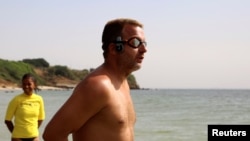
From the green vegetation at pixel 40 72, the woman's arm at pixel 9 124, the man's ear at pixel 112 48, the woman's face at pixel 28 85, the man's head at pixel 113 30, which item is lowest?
the green vegetation at pixel 40 72

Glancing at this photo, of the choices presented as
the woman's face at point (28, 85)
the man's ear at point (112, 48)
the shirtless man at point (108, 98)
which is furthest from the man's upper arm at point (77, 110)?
the woman's face at point (28, 85)

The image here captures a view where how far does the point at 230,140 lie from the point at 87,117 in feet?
13.0

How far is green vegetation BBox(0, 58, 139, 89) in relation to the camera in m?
137

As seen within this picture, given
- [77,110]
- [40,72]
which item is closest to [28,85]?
[77,110]

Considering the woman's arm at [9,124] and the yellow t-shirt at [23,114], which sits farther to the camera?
the woman's arm at [9,124]

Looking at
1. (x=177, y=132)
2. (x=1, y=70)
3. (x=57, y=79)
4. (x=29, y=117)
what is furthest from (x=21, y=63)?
(x=29, y=117)

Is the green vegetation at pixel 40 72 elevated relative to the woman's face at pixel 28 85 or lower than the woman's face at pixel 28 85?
lower

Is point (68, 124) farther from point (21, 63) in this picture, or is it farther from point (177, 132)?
point (21, 63)

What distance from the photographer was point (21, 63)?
141 metres

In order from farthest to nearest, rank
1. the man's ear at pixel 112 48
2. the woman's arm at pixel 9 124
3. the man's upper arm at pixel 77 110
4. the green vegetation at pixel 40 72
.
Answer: the green vegetation at pixel 40 72 < the woman's arm at pixel 9 124 < the man's ear at pixel 112 48 < the man's upper arm at pixel 77 110

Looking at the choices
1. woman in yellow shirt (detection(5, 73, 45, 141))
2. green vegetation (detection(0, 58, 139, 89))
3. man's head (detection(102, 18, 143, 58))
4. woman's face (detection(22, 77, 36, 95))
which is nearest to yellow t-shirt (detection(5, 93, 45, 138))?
woman in yellow shirt (detection(5, 73, 45, 141))

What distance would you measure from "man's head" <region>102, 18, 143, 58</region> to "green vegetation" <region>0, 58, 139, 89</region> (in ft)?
436

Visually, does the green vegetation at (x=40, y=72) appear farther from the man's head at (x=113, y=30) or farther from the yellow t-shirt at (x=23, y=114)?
the man's head at (x=113, y=30)

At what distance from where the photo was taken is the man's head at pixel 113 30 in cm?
245
